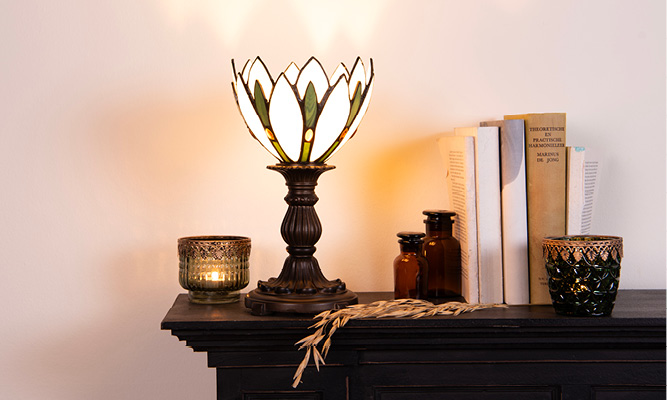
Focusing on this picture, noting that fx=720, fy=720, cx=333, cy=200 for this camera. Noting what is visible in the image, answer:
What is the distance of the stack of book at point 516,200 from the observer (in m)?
1.14

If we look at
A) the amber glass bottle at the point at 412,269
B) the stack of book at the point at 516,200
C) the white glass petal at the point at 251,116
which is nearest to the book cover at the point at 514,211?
the stack of book at the point at 516,200

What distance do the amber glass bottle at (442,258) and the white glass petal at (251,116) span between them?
303mm

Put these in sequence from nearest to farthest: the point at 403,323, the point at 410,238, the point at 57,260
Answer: the point at 403,323
the point at 410,238
the point at 57,260

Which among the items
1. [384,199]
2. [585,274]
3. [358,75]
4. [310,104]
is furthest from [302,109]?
[585,274]

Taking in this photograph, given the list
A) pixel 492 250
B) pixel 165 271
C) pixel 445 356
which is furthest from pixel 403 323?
pixel 165 271

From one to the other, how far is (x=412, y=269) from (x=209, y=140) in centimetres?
45

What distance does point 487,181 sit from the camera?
1.14 m

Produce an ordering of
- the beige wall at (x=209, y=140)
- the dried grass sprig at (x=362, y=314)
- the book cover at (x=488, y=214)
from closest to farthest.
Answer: the dried grass sprig at (x=362, y=314), the book cover at (x=488, y=214), the beige wall at (x=209, y=140)

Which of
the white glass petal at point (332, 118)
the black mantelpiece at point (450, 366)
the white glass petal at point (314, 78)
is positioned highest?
the white glass petal at point (314, 78)

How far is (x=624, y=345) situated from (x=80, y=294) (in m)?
0.95

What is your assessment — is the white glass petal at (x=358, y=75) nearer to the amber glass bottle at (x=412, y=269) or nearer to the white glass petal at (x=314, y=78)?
the white glass petal at (x=314, y=78)

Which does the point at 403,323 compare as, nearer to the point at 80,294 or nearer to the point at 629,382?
the point at 629,382

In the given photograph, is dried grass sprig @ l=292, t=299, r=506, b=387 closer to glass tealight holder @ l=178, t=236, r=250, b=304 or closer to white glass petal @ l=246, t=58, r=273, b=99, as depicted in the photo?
glass tealight holder @ l=178, t=236, r=250, b=304

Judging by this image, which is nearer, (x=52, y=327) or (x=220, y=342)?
(x=220, y=342)
